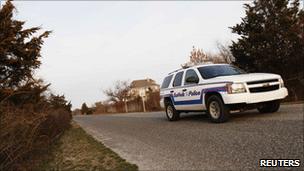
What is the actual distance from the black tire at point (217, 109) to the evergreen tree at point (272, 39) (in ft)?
34.2

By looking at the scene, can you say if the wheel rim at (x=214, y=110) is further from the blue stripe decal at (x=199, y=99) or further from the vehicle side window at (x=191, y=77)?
the vehicle side window at (x=191, y=77)

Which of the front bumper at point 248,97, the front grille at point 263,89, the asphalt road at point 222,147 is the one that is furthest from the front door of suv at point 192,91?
the front grille at point 263,89

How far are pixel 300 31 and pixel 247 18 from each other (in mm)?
3567

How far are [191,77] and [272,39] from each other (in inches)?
425

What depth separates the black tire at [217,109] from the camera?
27.1 ft

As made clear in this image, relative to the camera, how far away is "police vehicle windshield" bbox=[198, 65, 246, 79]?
30.2 ft

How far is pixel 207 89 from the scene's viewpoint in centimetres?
878

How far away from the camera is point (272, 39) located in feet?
59.0

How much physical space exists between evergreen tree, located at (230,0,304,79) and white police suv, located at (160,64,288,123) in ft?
29.5

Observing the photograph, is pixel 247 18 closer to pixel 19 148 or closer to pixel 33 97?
pixel 33 97

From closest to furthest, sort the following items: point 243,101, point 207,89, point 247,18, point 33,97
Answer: point 243,101 → point 207,89 → point 33,97 → point 247,18

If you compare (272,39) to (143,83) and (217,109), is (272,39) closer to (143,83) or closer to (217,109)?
(217,109)

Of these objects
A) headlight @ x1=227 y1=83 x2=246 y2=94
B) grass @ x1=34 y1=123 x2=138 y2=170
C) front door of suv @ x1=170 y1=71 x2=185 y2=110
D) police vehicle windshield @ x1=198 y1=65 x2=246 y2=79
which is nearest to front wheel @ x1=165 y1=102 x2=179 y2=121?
front door of suv @ x1=170 y1=71 x2=185 y2=110

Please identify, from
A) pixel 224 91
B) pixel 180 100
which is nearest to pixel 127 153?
pixel 224 91
